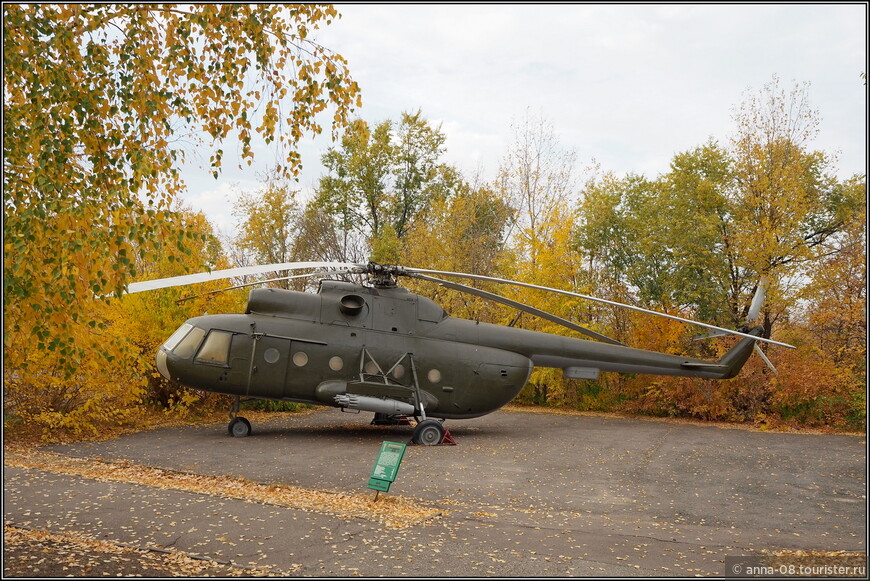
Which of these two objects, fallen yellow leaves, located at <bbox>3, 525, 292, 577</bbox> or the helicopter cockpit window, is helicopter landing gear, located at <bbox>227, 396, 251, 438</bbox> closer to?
the helicopter cockpit window

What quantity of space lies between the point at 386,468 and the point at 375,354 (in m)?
6.01

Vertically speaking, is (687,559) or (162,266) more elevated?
(162,266)

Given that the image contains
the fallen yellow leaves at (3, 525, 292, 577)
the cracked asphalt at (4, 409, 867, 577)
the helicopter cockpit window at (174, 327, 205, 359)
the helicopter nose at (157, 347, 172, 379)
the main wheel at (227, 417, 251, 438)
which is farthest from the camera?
the main wheel at (227, 417, 251, 438)

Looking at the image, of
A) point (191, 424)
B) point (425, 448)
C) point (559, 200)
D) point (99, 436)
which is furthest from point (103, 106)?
point (559, 200)

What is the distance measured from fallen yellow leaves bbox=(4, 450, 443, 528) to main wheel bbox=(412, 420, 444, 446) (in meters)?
4.64

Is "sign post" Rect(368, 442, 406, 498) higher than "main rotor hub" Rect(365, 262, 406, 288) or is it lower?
lower

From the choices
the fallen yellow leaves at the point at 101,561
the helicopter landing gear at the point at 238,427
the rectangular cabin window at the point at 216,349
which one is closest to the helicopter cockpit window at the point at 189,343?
the rectangular cabin window at the point at 216,349

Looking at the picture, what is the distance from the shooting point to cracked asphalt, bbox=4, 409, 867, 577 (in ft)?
20.4

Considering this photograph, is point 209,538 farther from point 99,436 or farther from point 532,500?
point 99,436

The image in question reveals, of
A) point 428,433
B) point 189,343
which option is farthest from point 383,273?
point 189,343

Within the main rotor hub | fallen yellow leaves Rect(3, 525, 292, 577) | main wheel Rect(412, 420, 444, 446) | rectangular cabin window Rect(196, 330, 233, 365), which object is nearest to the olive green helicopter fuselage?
rectangular cabin window Rect(196, 330, 233, 365)

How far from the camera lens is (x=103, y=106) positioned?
567 centimetres

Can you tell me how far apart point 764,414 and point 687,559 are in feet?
54.2

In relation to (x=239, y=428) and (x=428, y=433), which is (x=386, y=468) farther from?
(x=239, y=428)
